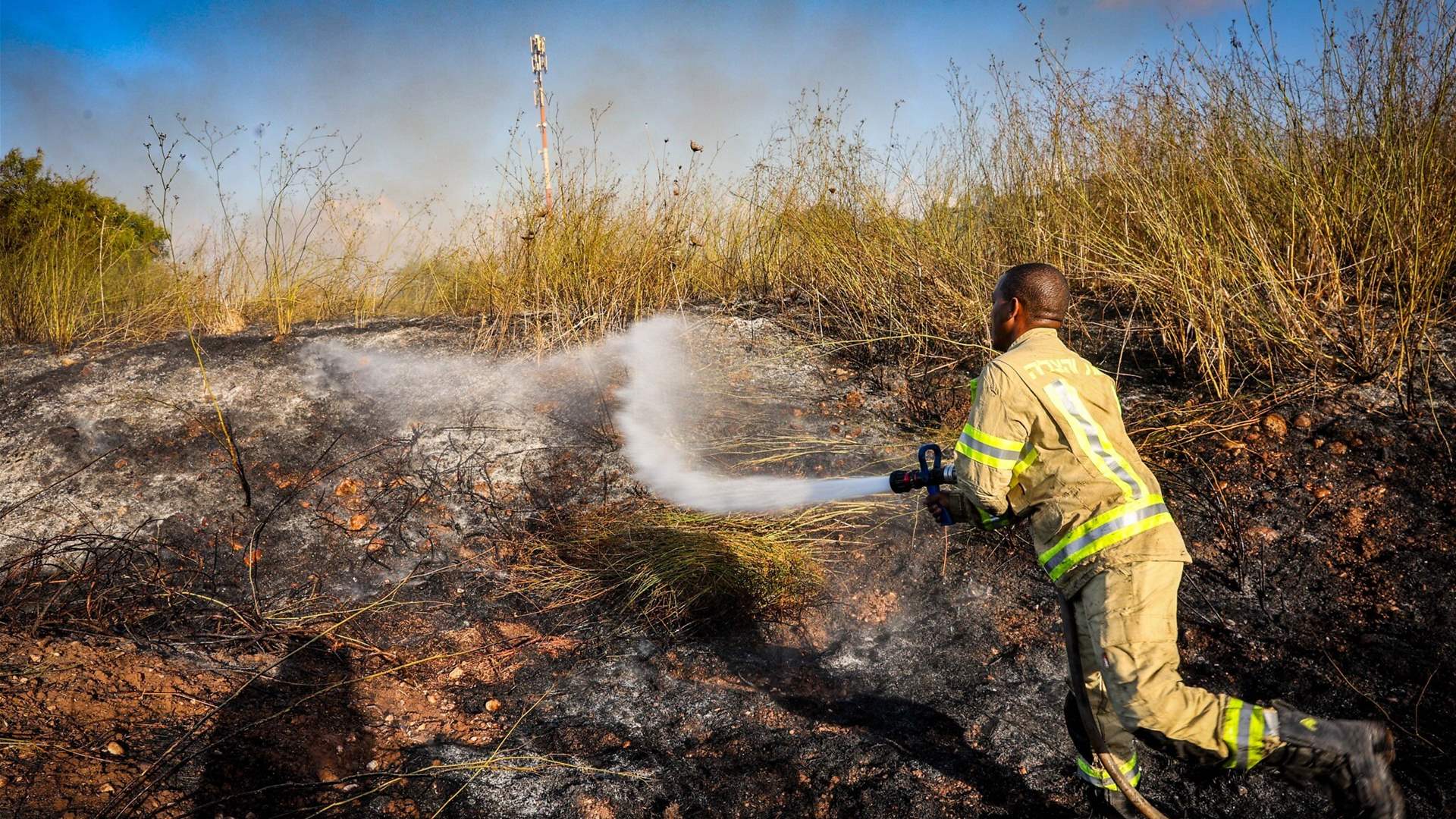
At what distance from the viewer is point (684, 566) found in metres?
3.31

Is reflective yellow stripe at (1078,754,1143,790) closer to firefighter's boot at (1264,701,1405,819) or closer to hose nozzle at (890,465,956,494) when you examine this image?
firefighter's boot at (1264,701,1405,819)

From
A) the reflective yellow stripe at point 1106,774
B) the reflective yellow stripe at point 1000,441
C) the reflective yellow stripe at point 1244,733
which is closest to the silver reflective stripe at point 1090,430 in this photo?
the reflective yellow stripe at point 1000,441

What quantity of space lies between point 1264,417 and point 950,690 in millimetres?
2276

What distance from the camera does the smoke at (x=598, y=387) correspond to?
4344 mm

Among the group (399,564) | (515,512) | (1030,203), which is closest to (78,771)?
(399,564)

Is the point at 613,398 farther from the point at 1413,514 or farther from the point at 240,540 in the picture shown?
the point at 1413,514

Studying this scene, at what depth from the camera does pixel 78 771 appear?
2.15 m

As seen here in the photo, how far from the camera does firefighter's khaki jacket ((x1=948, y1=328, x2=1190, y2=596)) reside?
1979 millimetres

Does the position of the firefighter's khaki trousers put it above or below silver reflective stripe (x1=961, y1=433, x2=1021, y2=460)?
below

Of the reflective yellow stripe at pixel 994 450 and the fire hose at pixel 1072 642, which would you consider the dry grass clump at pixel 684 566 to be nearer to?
the fire hose at pixel 1072 642

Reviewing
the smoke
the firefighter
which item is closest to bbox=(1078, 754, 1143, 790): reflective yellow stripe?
the firefighter

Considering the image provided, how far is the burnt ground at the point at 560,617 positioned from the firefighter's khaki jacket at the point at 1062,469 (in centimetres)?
64

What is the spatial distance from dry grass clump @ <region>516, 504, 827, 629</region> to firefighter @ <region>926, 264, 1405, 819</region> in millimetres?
1300

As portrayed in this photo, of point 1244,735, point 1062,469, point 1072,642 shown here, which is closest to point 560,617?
point 1072,642
